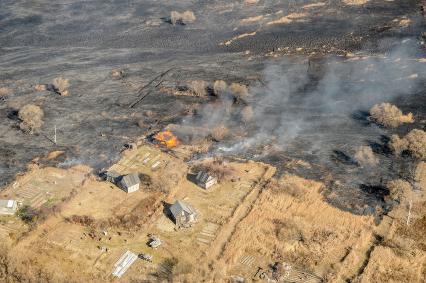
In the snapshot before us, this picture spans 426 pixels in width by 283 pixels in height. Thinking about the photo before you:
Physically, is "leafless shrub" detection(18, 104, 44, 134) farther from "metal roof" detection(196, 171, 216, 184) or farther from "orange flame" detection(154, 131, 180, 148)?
"metal roof" detection(196, 171, 216, 184)

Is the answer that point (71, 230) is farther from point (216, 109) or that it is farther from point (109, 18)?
point (109, 18)

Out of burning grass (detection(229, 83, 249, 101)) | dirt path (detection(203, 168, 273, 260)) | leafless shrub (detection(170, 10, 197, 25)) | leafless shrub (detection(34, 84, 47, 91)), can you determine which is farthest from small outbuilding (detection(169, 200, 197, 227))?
leafless shrub (detection(170, 10, 197, 25))

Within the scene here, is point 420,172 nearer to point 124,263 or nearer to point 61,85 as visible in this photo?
point 124,263

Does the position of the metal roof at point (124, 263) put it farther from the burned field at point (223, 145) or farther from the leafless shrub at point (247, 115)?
the leafless shrub at point (247, 115)

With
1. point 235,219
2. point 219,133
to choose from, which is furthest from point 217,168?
point 235,219

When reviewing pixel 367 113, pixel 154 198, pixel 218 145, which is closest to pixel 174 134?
pixel 218 145

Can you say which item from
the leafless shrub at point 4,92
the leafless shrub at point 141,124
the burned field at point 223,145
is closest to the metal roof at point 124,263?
the burned field at point 223,145
